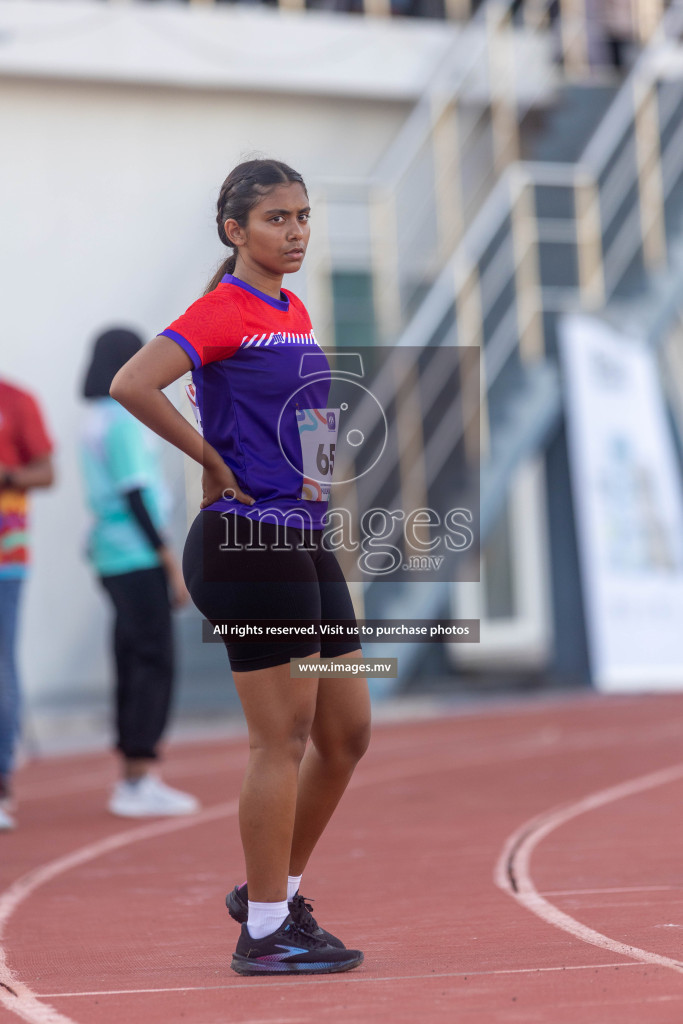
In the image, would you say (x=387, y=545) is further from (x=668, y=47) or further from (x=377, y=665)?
(x=668, y=47)

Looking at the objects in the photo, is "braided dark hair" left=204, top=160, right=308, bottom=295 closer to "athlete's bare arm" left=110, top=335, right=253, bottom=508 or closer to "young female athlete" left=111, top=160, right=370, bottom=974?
"young female athlete" left=111, top=160, right=370, bottom=974

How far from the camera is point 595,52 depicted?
48.2ft

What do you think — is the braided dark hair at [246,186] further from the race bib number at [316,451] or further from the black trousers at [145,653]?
the black trousers at [145,653]

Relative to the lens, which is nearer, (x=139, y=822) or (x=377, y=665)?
(x=377, y=665)

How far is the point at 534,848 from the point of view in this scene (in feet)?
18.9

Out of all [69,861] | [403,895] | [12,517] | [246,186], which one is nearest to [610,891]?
[403,895]

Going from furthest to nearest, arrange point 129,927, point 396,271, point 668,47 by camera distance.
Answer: point 668,47, point 396,271, point 129,927

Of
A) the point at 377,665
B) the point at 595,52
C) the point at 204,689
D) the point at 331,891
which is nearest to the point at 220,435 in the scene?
the point at 377,665

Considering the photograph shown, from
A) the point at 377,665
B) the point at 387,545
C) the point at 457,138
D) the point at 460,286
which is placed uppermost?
the point at 457,138

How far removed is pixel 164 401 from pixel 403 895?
204 cm

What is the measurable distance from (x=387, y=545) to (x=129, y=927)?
1.45 metres

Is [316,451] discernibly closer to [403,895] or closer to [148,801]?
[403,895]

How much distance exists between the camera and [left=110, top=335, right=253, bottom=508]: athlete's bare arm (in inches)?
144

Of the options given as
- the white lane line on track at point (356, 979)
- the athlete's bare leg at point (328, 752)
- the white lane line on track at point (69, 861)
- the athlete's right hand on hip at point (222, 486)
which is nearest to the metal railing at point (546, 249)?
the white lane line on track at point (69, 861)
